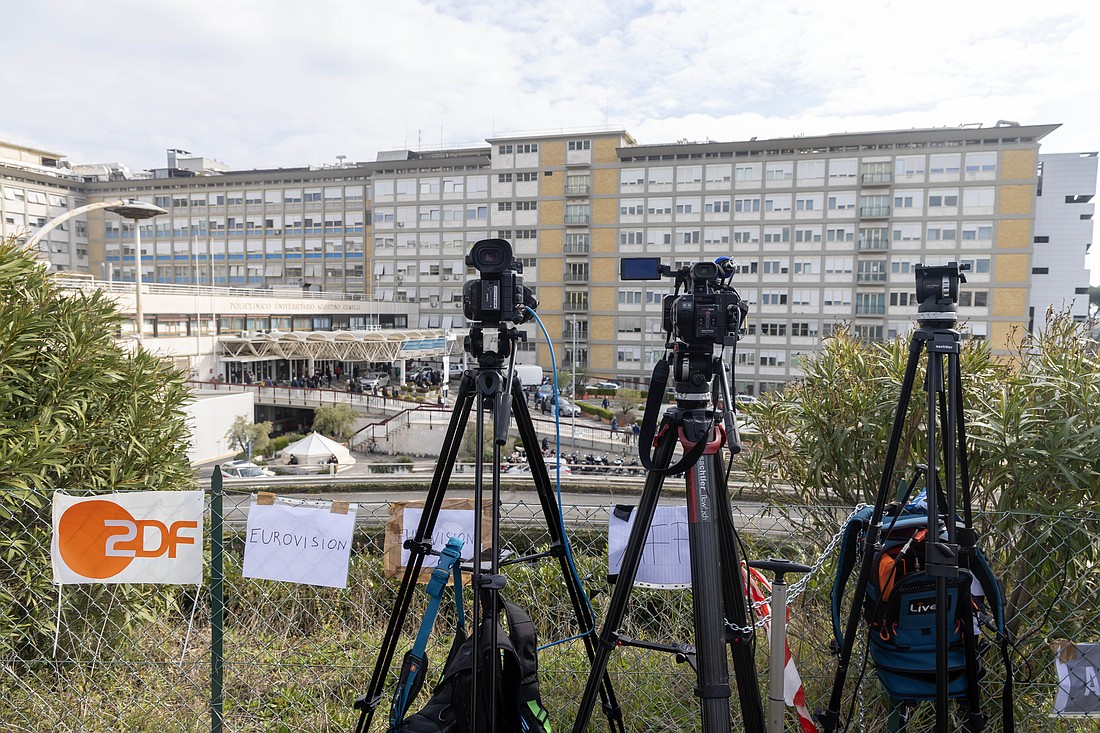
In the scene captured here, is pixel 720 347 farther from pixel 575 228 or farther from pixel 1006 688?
pixel 575 228

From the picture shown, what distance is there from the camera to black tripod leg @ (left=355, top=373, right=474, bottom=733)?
6.51 ft

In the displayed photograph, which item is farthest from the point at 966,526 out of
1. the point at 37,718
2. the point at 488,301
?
the point at 37,718

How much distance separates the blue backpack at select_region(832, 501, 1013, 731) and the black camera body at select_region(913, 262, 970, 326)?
0.58 metres

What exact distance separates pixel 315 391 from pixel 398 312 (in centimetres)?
1573

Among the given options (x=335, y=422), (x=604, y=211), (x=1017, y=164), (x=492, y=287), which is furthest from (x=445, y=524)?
(x=1017, y=164)

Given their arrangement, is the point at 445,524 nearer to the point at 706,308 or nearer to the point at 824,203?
the point at 706,308

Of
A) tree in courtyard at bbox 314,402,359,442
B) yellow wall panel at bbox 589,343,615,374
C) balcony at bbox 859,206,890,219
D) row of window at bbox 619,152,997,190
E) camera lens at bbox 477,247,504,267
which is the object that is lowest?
tree in courtyard at bbox 314,402,359,442

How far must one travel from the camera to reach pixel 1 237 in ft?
10.7

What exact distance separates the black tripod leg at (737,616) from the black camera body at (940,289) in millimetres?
746

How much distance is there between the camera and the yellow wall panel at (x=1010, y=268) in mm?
34156

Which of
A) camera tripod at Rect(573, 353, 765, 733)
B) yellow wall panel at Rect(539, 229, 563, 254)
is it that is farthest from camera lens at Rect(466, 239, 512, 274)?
yellow wall panel at Rect(539, 229, 563, 254)

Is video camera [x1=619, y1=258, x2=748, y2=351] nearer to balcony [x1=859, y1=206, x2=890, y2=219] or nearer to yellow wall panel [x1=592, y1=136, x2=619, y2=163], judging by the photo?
balcony [x1=859, y1=206, x2=890, y2=219]

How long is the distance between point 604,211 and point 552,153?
482 centimetres

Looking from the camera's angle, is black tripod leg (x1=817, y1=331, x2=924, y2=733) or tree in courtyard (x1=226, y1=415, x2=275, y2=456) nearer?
black tripod leg (x1=817, y1=331, x2=924, y2=733)
